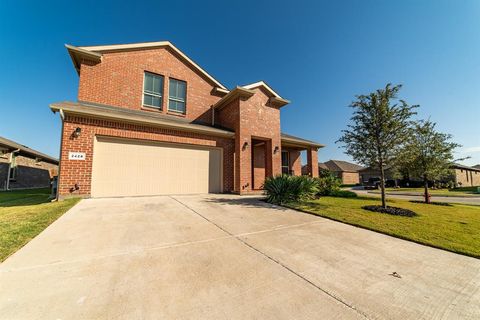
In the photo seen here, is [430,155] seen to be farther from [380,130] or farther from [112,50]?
[112,50]

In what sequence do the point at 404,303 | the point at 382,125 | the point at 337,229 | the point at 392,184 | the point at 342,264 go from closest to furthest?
the point at 404,303, the point at 342,264, the point at 337,229, the point at 382,125, the point at 392,184

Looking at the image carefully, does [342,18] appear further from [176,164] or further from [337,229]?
[176,164]

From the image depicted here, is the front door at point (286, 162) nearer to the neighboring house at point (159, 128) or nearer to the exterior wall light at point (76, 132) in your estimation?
the neighboring house at point (159, 128)

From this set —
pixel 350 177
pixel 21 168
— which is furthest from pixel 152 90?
pixel 350 177

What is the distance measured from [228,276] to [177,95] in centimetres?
1160

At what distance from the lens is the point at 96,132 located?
7480mm

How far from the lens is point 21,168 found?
15883mm

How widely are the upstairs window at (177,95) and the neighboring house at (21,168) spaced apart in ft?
42.5

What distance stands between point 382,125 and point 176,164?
918 cm

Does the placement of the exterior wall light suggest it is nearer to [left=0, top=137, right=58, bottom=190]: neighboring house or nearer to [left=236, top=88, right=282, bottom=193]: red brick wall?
[left=236, top=88, right=282, bottom=193]: red brick wall

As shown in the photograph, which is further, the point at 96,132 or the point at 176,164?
the point at 176,164

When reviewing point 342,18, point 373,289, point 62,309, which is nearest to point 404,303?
point 373,289

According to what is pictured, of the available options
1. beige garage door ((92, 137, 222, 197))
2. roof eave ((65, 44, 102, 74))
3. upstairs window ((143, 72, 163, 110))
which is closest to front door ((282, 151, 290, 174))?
beige garage door ((92, 137, 222, 197))

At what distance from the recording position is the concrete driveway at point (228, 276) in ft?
5.61
